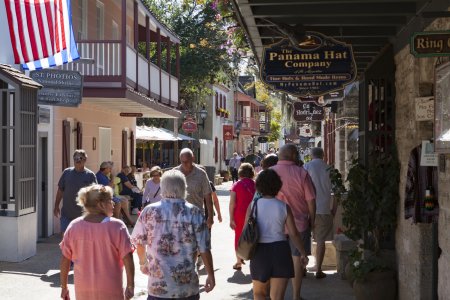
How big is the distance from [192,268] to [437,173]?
7.32ft

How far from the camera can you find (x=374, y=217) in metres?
8.59

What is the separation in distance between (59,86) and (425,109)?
25.6 feet

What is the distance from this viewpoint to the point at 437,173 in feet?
21.2

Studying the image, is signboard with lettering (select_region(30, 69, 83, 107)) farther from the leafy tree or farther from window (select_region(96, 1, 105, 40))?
the leafy tree

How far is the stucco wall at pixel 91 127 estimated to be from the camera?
52.2 ft

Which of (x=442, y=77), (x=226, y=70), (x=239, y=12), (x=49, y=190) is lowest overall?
(x=49, y=190)

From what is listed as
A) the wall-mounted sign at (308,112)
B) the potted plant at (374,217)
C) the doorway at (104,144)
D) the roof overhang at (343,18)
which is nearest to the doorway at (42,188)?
the doorway at (104,144)

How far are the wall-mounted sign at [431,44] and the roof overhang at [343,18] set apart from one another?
2.14 feet

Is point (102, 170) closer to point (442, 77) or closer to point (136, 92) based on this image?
point (136, 92)

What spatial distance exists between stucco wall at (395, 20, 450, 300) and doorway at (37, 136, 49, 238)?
8454mm

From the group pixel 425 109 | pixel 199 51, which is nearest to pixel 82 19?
pixel 425 109

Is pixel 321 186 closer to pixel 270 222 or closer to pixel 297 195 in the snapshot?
pixel 297 195

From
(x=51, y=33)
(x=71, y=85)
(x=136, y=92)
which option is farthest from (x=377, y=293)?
(x=136, y=92)

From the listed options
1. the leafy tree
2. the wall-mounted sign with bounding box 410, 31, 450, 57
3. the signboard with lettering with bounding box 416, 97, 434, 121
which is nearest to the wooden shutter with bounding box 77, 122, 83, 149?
the signboard with lettering with bounding box 416, 97, 434, 121
